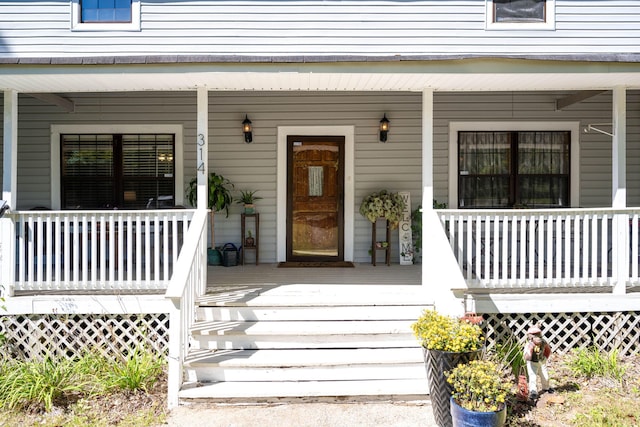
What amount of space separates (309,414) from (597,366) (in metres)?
2.85

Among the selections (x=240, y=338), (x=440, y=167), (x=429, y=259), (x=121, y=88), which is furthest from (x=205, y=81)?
(x=440, y=167)

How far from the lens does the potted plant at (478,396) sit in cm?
354

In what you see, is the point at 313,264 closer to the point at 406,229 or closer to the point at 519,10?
the point at 406,229

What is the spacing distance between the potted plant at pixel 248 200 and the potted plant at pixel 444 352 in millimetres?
4362

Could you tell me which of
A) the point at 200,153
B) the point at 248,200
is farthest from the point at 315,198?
the point at 200,153

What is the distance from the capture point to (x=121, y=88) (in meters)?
5.65

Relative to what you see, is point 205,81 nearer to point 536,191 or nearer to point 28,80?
point 28,80

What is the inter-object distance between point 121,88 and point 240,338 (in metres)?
3.04

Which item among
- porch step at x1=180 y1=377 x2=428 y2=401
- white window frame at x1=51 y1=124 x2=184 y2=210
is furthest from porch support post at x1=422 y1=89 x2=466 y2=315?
white window frame at x1=51 y1=124 x2=184 y2=210

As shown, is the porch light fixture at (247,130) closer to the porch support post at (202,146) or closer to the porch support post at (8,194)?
the porch support post at (202,146)

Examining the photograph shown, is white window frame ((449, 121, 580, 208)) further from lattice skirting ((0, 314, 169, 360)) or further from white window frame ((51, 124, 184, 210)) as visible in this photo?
lattice skirting ((0, 314, 169, 360))

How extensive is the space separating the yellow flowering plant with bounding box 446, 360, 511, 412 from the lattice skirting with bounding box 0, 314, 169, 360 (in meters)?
2.94

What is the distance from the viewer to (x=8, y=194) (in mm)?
5324

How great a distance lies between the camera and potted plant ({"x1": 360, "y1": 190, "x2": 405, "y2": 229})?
758 cm
